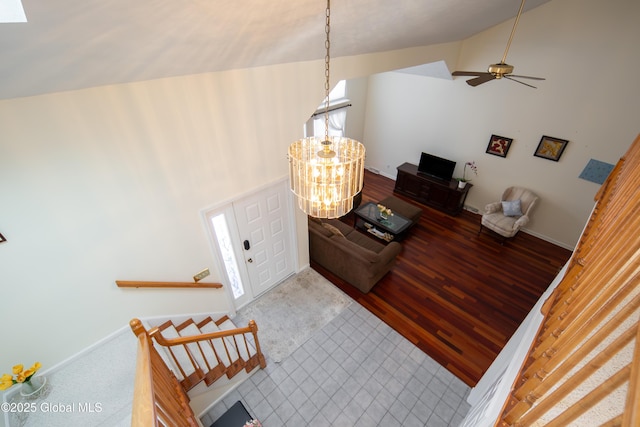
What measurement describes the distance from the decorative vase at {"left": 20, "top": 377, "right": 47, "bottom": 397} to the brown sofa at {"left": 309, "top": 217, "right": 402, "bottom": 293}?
358 cm

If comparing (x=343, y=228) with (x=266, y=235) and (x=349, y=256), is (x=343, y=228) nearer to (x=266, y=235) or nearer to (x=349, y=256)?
(x=349, y=256)

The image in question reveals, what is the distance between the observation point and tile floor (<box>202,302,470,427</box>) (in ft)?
10.7

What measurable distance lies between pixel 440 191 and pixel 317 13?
5366 millimetres

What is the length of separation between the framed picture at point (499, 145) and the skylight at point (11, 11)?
22.2 ft

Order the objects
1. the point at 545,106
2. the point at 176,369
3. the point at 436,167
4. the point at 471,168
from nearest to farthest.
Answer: the point at 176,369
the point at 545,106
the point at 471,168
the point at 436,167

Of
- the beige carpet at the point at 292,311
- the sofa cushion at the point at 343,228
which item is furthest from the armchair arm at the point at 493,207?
the beige carpet at the point at 292,311

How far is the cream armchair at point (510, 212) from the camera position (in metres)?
5.59

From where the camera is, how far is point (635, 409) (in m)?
0.47

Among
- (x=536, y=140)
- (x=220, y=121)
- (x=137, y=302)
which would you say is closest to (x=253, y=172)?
(x=220, y=121)

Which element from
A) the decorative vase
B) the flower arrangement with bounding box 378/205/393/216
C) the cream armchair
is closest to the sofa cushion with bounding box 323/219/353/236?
the flower arrangement with bounding box 378/205/393/216

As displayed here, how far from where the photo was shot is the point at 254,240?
4090 mm

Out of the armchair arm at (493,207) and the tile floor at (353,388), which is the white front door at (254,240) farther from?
the armchair arm at (493,207)

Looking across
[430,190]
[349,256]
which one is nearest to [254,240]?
[349,256]

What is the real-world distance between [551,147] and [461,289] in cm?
316
